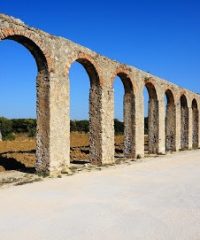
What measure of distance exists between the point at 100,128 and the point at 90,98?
3.79 feet

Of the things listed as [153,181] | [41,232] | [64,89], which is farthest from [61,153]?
[41,232]

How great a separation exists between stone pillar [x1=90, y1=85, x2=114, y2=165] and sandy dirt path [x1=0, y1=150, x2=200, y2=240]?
3.53 meters

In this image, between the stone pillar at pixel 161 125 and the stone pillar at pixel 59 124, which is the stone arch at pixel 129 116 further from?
the stone pillar at pixel 59 124

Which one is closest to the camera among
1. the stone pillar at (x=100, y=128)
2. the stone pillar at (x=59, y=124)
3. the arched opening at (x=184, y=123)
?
the stone pillar at (x=59, y=124)

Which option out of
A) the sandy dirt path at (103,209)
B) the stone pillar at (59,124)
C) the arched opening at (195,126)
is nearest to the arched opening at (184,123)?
the arched opening at (195,126)

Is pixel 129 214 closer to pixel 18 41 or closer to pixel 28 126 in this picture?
pixel 18 41

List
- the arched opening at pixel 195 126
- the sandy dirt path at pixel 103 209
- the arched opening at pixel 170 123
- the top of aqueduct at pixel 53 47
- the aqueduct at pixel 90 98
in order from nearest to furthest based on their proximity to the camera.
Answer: the sandy dirt path at pixel 103 209 < the top of aqueduct at pixel 53 47 < the aqueduct at pixel 90 98 < the arched opening at pixel 170 123 < the arched opening at pixel 195 126

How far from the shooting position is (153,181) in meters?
9.61

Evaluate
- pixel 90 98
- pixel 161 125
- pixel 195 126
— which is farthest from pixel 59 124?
pixel 195 126

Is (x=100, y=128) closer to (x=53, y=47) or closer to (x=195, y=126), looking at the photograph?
(x=53, y=47)

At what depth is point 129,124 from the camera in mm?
16516

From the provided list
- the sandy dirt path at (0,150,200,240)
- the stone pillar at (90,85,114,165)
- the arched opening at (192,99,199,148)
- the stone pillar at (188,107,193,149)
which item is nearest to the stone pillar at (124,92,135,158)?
the stone pillar at (90,85,114,165)

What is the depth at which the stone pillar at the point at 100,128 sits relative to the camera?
13742 millimetres

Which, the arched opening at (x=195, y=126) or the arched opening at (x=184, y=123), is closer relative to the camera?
the arched opening at (x=184, y=123)
